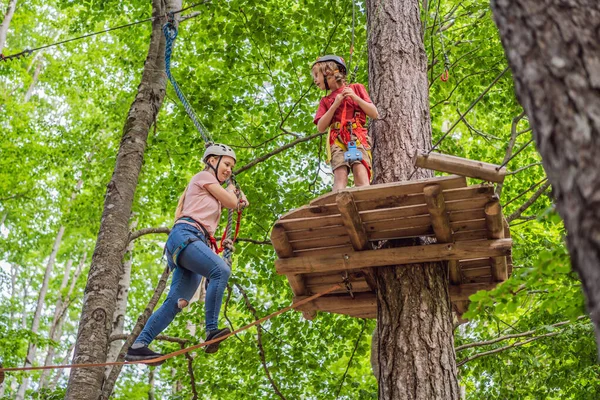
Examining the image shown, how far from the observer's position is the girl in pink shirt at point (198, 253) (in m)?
4.24

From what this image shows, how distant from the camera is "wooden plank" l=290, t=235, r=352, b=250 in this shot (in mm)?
4004

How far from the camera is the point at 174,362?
8.50 meters

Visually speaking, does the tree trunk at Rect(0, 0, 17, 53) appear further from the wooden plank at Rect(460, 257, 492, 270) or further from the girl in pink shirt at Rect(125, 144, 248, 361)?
the wooden plank at Rect(460, 257, 492, 270)

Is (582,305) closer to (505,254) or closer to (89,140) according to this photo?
(505,254)

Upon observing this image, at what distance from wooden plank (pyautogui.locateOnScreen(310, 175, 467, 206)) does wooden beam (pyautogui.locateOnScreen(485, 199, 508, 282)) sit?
8.8 inches

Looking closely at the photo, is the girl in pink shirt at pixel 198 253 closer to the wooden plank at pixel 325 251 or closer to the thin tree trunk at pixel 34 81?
the wooden plank at pixel 325 251

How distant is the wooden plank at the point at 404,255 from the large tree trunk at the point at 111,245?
6.58 feet

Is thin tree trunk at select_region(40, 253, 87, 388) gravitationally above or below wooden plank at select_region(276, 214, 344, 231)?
above

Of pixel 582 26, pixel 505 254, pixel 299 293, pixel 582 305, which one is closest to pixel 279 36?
pixel 299 293

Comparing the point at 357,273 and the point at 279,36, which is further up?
the point at 279,36

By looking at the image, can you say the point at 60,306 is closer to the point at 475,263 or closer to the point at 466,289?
the point at 466,289

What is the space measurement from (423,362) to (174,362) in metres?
5.49

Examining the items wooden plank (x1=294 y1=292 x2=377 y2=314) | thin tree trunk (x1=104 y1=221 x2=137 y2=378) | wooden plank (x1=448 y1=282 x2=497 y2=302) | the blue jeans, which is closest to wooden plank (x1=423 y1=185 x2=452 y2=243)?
wooden plank (x1=448 y1=282 x2=497 y2=302)

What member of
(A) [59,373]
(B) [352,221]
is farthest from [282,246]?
(A) [59,373]
